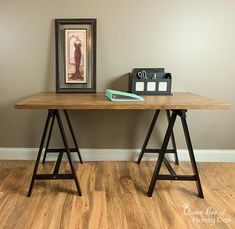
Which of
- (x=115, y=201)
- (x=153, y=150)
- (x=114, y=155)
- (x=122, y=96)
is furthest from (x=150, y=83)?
(x=115, y=201)

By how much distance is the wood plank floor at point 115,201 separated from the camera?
1.58m

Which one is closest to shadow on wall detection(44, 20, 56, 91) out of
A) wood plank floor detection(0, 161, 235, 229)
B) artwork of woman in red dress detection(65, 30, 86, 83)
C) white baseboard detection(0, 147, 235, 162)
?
artwork of woman in red dress detection(65, 30, 86, 83)

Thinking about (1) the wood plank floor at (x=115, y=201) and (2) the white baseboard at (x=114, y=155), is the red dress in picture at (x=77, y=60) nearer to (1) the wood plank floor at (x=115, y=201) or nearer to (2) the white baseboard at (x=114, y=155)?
(2) the white baseboard at (x=114, y=155)

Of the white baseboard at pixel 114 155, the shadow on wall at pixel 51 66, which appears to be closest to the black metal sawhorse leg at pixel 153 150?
the white baseboard at pixel 114 155

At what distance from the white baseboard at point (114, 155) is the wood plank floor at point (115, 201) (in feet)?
0.51

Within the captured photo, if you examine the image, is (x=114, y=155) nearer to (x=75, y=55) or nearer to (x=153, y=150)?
(x=153, y=150)

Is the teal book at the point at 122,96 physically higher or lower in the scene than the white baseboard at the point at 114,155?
higher

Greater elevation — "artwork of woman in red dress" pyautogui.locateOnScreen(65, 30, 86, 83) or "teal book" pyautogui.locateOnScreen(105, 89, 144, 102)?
"artwork of woman in red dress" pyautogui.locateOnScreen(65, 30, 86, 83)

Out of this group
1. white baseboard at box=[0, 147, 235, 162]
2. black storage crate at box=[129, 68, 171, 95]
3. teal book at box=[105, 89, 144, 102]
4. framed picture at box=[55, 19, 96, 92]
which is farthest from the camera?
white baseboard at box=[0, 147, 235, 162]

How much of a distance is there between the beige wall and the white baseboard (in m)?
0.12

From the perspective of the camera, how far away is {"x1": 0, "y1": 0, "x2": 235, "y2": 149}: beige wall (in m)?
2.26

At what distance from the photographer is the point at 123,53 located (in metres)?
2.33

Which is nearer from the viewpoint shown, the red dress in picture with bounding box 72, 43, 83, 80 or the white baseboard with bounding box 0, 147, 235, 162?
the red dress in picture with bounding box 72, 43, 83, 80

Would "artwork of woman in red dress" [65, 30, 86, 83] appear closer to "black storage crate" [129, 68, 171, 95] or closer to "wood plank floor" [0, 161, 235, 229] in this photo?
"black storage crate" [129, 68, 171, 95]
